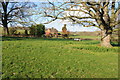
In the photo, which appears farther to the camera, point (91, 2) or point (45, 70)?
point (91, 2)

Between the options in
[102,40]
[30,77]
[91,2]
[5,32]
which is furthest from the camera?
[5,32]

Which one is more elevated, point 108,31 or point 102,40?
point 108,31

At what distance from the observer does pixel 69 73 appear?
4949 millimetres

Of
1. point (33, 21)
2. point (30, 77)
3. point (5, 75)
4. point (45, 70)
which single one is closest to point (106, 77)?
point (45, 70)

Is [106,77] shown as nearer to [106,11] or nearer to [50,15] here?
[50,15]

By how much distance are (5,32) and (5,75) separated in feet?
73.5

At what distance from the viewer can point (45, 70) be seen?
509cm

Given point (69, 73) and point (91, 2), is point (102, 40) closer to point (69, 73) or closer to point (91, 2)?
point (91, 2)

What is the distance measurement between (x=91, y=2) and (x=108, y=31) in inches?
151

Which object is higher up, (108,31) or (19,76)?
(108,31)

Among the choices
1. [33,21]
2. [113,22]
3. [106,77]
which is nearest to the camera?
[106,77]

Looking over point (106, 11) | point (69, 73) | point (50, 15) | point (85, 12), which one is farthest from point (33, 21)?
point (106, 11)

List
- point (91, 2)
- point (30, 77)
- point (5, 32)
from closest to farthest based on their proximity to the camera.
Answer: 1. point (30, 77)
2. point (91, 2)
3. point (5, 32)

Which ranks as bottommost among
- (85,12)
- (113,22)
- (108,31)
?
(108,31)
